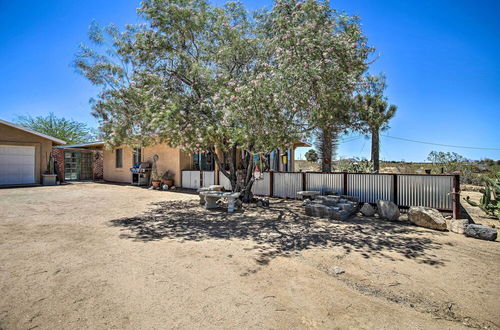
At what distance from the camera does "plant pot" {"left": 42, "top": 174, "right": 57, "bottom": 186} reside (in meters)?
15.7

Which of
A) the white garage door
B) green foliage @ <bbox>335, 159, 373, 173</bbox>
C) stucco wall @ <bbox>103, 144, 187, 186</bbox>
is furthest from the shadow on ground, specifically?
the white garage door

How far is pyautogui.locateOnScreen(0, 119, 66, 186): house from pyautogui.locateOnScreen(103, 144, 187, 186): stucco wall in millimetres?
3676

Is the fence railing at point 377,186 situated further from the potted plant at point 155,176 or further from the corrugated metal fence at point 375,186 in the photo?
the potted plant at point 155,176

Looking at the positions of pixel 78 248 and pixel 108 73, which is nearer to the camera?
pixel 78 248

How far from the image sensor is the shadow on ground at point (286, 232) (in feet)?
14.0

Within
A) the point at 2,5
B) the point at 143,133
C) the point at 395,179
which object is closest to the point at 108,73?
the point at 143,133

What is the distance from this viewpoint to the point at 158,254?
3939 millimetres

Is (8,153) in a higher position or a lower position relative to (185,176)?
higher

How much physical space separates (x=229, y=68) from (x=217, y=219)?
478 centimetres

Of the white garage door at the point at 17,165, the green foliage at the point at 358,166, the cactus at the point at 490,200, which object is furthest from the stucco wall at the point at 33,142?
the cactus at the point at 490,200

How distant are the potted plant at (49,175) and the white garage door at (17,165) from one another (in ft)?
2.31

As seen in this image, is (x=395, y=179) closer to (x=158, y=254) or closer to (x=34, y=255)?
(x=158, y=254)

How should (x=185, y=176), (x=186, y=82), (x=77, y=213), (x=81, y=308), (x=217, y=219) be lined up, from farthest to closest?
(x=185, y=176), (x=186, y=82), (x=77, y=213), (x=217, y=219), (x=81, y=308)

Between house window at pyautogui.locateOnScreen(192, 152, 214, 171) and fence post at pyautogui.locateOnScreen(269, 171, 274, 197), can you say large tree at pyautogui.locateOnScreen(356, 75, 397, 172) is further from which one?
house window at pyautogui.locateOnScreen(192, 152, 214, 171)
